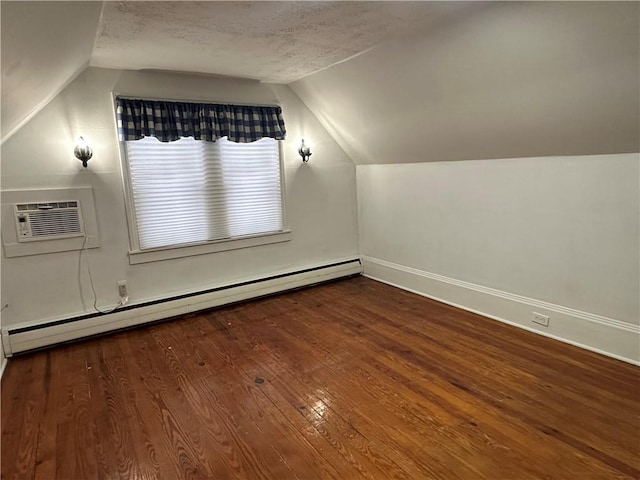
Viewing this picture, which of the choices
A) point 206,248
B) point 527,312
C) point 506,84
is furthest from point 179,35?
point 527,312

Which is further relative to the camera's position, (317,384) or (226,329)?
(226,329)

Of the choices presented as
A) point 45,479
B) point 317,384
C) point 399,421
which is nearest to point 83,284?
point 45,479

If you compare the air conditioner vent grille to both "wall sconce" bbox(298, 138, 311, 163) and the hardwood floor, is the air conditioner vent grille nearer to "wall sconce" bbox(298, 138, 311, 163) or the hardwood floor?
the hardwood floor

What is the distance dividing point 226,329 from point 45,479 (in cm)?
180

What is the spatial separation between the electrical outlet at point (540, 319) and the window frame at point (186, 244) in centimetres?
262

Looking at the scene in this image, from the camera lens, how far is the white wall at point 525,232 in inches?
108

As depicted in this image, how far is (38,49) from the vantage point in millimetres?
1754

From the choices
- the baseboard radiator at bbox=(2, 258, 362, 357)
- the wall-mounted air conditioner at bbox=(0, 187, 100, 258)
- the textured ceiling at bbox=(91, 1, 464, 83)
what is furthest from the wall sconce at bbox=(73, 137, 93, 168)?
the baseboard radiator at bbox=(2, 258, 362, 357)

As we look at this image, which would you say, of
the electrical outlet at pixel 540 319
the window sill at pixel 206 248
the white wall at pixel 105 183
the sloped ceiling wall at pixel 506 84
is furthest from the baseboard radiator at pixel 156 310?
the electrical outlet at pixel 540 319

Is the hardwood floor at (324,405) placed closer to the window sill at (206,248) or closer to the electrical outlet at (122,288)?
the electrical outlet at (122,288)

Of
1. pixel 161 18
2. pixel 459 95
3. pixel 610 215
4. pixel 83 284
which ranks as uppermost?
pixel 161 18

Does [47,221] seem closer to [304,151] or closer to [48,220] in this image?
[48,220]

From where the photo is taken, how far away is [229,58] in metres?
3.21

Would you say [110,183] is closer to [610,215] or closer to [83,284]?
[83,284]
